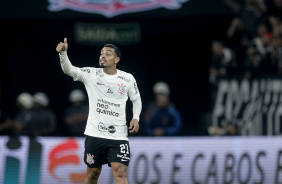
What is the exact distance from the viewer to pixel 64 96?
18891 millimetres

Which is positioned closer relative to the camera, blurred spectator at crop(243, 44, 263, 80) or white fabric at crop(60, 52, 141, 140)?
white fabric at crop(60, 52, 141, 140)

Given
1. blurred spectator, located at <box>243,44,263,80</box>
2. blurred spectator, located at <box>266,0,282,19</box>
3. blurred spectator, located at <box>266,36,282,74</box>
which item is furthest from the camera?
blurred spectator, located at <box>266,0,282,19</box>

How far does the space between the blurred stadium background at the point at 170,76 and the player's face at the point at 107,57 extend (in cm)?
335

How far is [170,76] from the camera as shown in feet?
61.3

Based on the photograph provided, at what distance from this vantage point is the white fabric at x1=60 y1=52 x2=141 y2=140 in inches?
380

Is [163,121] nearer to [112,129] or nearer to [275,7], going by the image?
[112,129]

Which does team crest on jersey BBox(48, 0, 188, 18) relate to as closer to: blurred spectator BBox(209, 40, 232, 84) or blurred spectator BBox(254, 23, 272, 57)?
blurred spectator BBox(209, 40, 232, 84)

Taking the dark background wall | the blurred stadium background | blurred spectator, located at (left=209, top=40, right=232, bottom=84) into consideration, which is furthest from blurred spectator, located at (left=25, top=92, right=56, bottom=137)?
blurred spectator, located at (left=209, top=40, right=232, bottom=84)

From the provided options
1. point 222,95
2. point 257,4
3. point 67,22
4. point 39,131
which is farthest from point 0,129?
point 257,4

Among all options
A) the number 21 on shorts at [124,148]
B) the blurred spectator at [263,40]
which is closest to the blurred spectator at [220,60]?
the blurred spectator at [263,40]

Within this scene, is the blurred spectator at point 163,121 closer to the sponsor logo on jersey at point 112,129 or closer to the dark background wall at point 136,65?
the dark background wall at point 136,65

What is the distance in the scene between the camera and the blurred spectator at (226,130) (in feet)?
47.8

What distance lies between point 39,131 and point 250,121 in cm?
437

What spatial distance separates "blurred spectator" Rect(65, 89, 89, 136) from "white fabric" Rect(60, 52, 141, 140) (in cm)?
532
